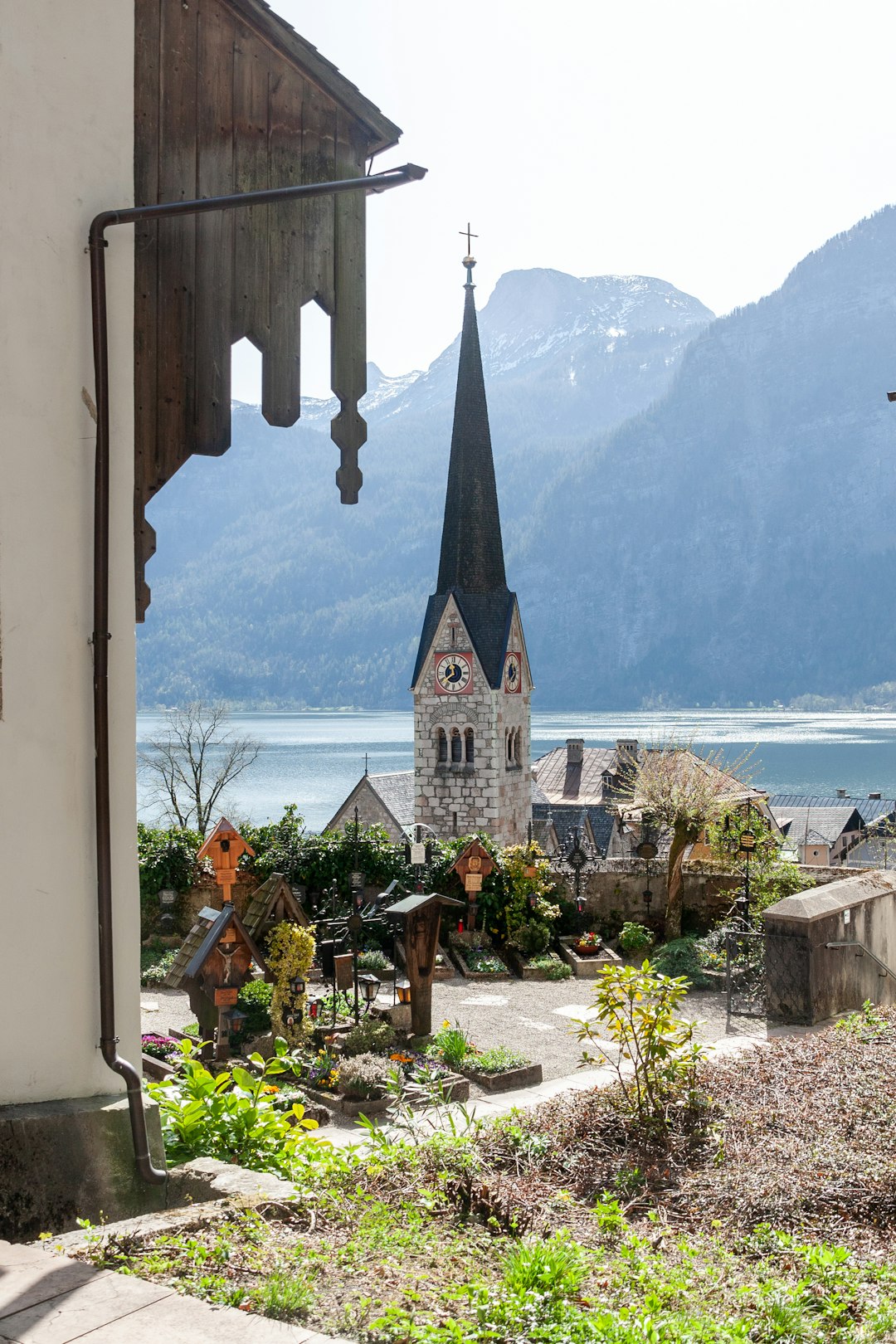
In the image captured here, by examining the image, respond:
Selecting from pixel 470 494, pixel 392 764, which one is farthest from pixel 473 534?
pixel 392 764

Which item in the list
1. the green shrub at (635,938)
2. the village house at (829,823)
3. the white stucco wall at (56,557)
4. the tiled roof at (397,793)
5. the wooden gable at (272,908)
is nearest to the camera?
the white stucco wall at (56,557)

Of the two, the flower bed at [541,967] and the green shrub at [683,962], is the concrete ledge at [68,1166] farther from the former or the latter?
the flower bed at [541,967]

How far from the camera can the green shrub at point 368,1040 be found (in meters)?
10.6

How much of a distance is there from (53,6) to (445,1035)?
8.98 meters

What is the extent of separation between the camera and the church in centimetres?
4009

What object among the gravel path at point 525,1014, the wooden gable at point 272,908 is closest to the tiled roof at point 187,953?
the gravel path at point 525,1014

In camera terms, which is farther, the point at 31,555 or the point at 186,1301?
the point at 31,555

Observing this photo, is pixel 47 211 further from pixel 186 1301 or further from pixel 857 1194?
pixel 857 1194

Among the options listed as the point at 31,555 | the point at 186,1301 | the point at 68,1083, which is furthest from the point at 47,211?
the point at 186,1301

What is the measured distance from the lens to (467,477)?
1577 inches

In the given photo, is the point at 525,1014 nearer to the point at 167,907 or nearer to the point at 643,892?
the point at 643,892

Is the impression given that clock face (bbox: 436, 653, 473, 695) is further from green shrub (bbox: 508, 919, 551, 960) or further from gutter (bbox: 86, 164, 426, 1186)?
gutter (bbox: 86, 164, 426, 1186)

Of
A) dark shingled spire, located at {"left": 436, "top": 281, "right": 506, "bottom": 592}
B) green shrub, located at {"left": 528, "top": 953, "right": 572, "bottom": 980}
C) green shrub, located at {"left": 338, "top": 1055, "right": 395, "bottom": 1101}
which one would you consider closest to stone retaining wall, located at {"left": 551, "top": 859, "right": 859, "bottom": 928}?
green shrub, located at {"left": 528, "top": 953, "right": 572, "bottom": 980}

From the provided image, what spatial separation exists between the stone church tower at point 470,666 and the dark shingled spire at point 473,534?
0.04m
